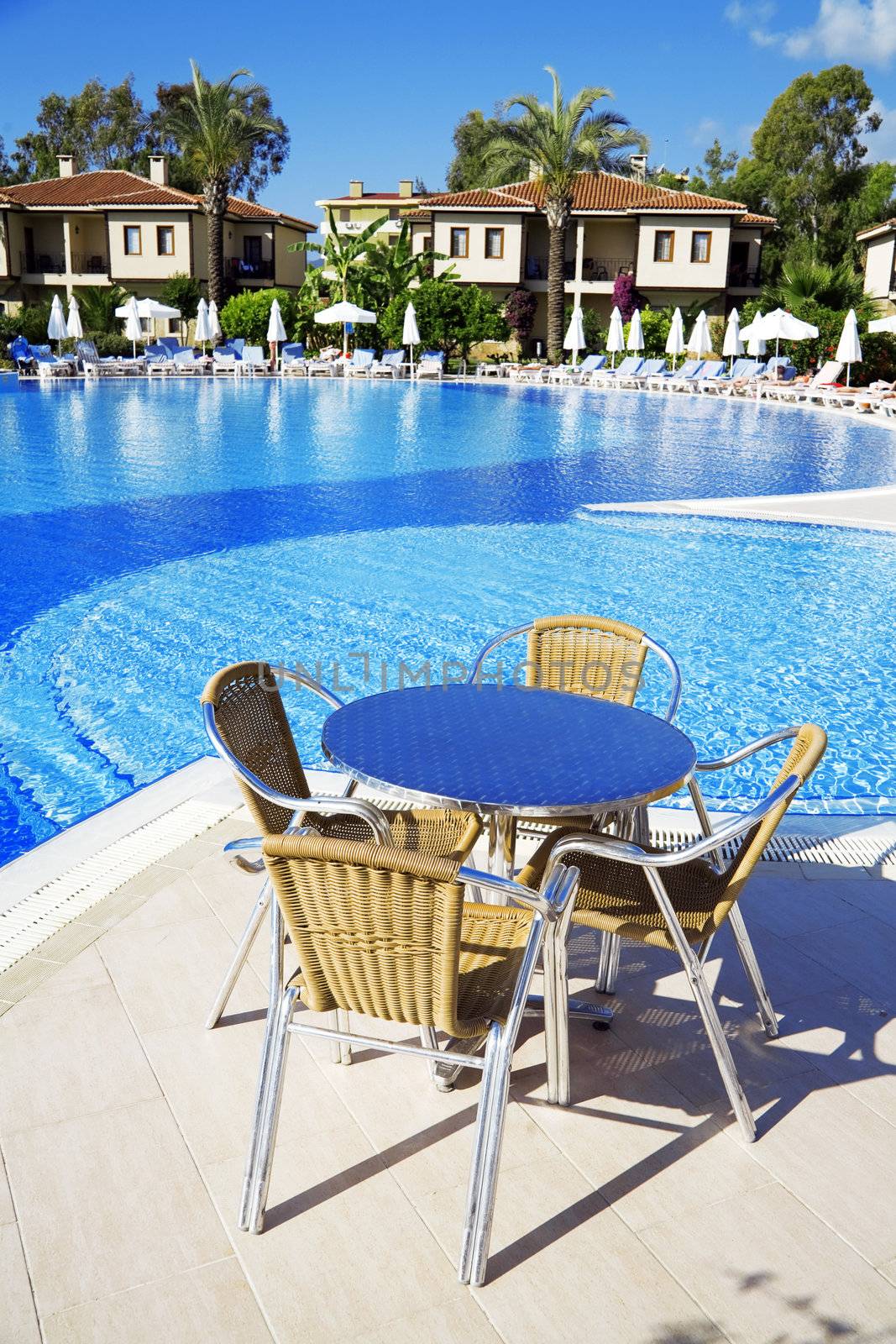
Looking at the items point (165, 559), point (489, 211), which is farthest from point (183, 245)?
point (165, 559)

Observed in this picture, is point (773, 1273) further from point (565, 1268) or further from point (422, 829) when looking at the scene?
point (422, 829)

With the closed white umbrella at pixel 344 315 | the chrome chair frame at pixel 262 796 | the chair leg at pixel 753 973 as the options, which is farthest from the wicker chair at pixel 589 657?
the closed white umbrella at pixel 344 315

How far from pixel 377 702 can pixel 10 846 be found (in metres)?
2.54

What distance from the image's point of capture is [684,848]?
8.46ft

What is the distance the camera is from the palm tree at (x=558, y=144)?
3559 cm

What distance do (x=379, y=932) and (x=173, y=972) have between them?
134 cm

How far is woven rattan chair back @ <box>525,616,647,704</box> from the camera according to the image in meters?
3.88

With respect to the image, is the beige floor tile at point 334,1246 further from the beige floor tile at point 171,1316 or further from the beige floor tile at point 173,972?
the beige floor tile at point 173,972

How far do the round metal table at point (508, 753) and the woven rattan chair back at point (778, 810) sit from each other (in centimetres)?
24

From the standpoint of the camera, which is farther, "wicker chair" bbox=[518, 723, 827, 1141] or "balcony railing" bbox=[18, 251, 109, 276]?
"balcony railing" bbox=[18, 251, 109, 276]

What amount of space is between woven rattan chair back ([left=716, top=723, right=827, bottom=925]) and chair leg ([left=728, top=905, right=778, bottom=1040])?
0.72 ft

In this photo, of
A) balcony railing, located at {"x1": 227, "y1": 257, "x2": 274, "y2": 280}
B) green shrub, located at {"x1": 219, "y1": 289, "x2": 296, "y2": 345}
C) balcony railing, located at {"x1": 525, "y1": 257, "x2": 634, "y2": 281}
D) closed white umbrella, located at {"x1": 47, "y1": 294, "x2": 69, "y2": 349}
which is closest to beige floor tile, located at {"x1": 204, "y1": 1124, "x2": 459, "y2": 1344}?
closed white umbrella, located at {"x1": 47, "y1": 294, "x2": 69, "y2": 349}

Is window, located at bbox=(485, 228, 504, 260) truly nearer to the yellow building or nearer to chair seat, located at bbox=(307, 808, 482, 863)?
the yellow building

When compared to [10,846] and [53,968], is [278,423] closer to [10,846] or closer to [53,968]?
[10,846]
